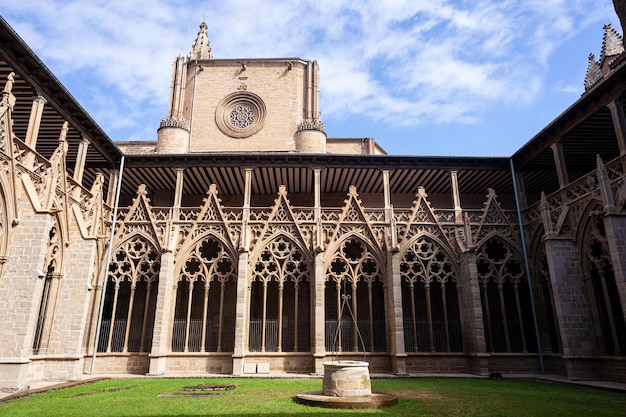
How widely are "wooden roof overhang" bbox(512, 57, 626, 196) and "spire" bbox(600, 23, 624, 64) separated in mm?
11469

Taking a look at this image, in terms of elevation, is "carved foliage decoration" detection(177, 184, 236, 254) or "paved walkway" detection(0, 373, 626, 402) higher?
"carved foliage decoration" detection(177, 184, 236, 254)

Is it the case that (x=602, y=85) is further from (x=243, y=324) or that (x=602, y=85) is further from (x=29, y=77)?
(x=29, y=77)

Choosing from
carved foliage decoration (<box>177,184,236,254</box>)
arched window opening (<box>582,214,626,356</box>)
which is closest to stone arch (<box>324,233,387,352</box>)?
carved foliage decoration (<box>177,184,236,254</box>)

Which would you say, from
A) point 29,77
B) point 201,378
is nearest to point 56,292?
point 201,378

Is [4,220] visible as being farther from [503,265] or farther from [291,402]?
[503,265]

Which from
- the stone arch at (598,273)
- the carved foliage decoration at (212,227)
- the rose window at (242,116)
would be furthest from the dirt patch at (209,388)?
the rose window at (242,116)

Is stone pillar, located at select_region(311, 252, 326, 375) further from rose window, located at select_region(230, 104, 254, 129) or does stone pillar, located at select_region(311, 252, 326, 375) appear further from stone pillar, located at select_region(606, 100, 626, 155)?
rose window, located at select_region(230, 104, 254, 129)

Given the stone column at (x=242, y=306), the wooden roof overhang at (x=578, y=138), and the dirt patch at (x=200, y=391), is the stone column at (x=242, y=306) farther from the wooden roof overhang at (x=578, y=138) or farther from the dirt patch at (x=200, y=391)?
the wooden roof overhang at (x=578, y=138)

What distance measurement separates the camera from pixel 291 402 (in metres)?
9.34

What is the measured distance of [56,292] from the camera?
622 inches

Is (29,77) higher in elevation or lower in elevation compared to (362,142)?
lower

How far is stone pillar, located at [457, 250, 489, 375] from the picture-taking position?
56.2ft

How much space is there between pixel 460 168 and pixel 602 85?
6.67 m

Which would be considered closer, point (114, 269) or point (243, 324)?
point (243, 324)
